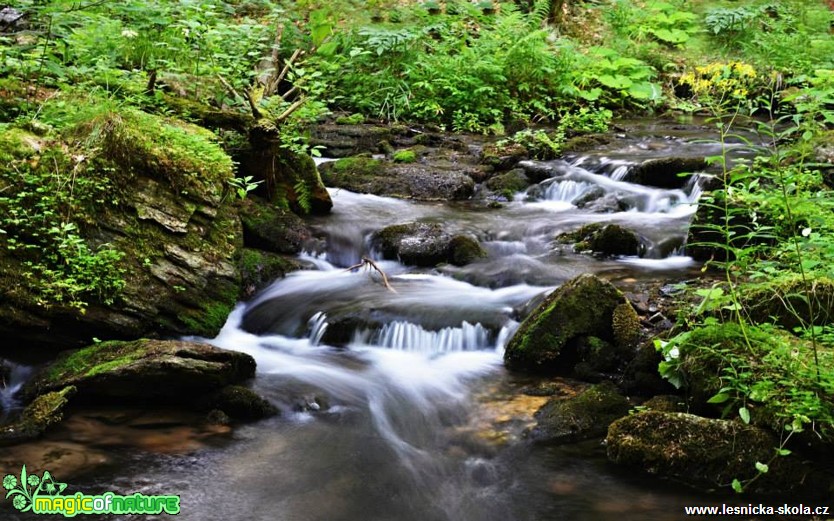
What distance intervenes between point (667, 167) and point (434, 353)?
18.5 feet

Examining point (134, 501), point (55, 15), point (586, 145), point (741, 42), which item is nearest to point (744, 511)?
point (134, 501)

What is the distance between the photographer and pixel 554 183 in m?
9.88

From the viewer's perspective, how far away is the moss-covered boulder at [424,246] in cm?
716

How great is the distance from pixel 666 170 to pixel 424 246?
4210 millimetres

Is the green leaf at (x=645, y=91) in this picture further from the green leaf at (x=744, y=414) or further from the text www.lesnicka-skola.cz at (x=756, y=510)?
the text www.lesnicka-skola.cz at (x=756, y=510)

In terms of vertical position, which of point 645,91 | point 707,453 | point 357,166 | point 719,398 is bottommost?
point 357,166

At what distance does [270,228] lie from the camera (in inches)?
278

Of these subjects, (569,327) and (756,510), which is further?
(569,327)

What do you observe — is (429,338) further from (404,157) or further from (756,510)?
(404,157)

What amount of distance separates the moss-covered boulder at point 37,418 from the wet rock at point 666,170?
26.3 ft

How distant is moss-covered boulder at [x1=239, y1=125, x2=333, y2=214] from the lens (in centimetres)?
712

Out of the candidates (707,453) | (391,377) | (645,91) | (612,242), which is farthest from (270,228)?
(645,91)

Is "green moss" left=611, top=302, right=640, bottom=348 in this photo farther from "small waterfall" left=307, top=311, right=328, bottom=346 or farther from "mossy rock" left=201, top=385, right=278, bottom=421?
"mossy rock" left=201, top=385, right=278, bottom=421

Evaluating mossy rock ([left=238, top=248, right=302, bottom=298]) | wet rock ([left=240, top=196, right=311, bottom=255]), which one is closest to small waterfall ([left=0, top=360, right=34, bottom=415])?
mossy rock ([left=238, top=248, right=302, bottom=298])
